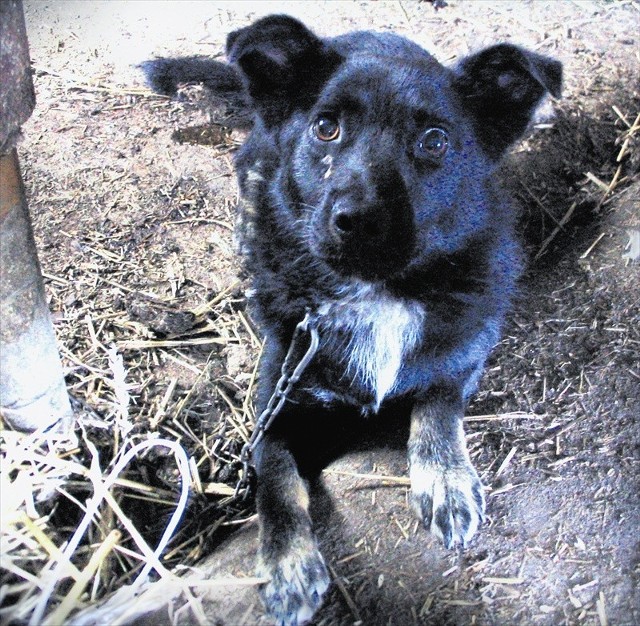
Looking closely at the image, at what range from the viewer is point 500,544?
278 centimetres

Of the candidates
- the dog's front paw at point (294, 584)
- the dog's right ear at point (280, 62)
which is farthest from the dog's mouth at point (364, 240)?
the dog's front paw at point (294, 584)

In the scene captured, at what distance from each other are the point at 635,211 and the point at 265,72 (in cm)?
219

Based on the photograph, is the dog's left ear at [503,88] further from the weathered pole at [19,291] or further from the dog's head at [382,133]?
the weathered pole at [19,291]

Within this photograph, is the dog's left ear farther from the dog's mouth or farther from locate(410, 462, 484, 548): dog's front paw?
locate(410, 462, 484, 548): dog's front paw

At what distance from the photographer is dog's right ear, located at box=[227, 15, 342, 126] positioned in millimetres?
2930

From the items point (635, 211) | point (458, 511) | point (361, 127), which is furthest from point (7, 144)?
point (635, 211)

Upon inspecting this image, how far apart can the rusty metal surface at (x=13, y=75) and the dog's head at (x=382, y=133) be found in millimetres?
948

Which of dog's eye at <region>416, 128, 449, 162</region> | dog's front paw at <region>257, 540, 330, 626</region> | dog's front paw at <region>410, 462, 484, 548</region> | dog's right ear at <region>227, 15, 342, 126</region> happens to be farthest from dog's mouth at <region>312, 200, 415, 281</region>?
dog's front paw at <region>257, 540, 330, 626</region>

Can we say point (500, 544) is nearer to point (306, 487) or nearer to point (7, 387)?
point (306, 487)

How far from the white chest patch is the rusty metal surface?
1.43 meters

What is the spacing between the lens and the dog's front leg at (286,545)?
256 cm

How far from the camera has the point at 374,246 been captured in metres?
2.74

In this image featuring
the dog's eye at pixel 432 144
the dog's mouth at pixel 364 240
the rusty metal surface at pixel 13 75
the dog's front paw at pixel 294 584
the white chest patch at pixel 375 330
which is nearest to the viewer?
the rusty metal surface at pixel 13 75

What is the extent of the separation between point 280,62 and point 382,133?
0.57m
